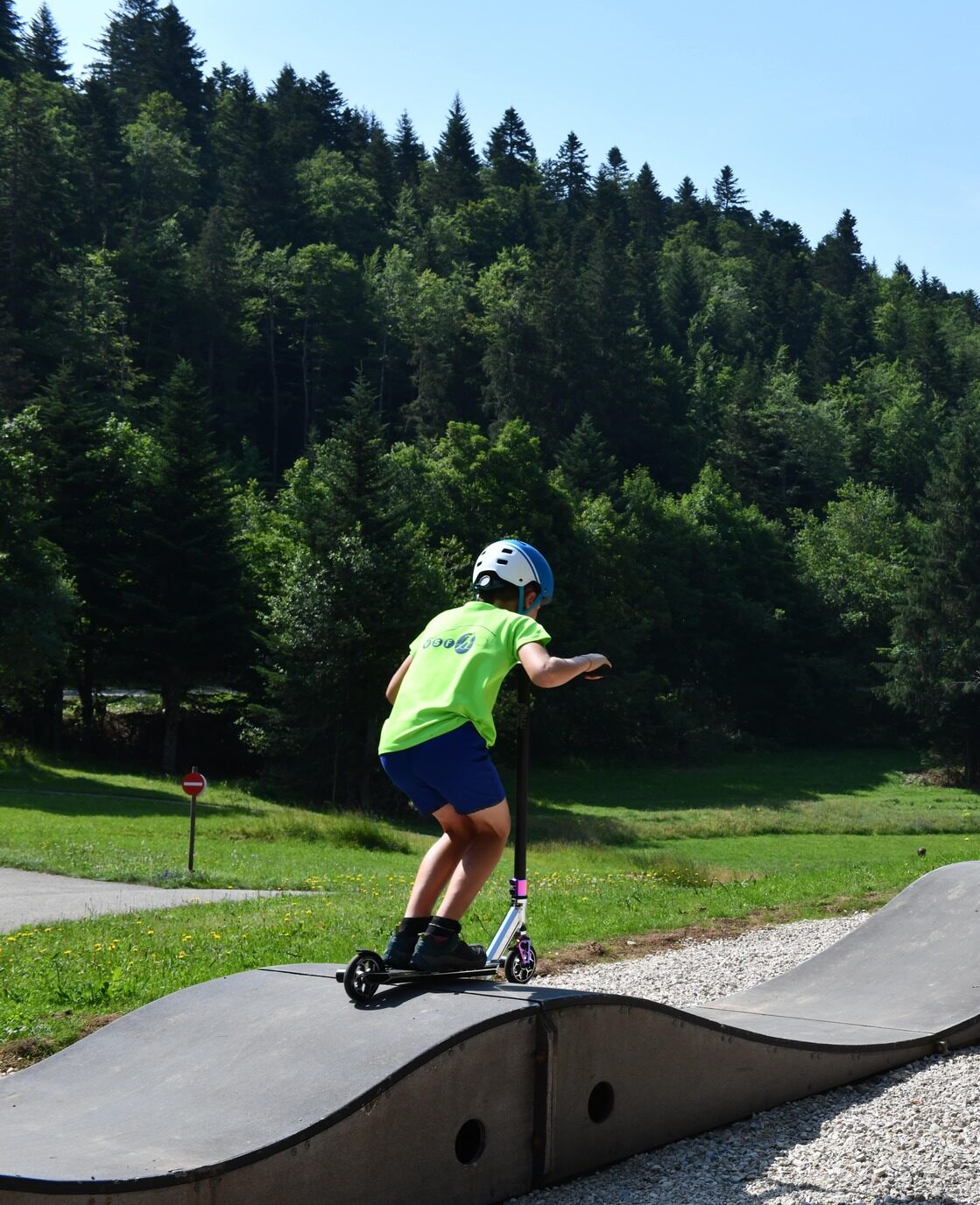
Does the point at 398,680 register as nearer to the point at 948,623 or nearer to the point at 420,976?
the point at 420,976

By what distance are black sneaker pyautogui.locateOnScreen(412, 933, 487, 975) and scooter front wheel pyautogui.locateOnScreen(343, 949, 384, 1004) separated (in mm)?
211

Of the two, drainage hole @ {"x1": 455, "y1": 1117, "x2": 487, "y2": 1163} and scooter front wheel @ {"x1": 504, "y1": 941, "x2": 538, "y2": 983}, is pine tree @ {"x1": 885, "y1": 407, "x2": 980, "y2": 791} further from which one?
drainage hole @ {"x1": 455, "y1": 1117, "x2": 487, "y2": 1163}

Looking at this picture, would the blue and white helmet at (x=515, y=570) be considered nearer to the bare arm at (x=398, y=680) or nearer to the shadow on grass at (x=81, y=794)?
the bare arm at (x=398, y=680)

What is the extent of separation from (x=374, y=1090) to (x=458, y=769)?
4.81 feet

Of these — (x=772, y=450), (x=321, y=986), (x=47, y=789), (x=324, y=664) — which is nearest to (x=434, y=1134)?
(x=321, y=986)

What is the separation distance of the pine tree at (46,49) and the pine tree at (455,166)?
142 ft

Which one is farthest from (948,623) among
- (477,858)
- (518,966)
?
(477,858)

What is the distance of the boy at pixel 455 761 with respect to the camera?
18.8ft

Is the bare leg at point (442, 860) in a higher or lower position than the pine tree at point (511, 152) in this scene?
lower

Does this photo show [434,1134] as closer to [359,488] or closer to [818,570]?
[359,488]

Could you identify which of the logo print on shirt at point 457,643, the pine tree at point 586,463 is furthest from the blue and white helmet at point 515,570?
the pine tree at point 586,463

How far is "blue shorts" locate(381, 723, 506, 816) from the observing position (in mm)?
5719

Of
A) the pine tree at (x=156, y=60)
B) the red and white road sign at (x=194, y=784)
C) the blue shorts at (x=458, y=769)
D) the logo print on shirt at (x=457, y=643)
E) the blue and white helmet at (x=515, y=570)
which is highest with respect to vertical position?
the pine tree at (x=156, y=60)

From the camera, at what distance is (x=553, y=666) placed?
5523 mm
